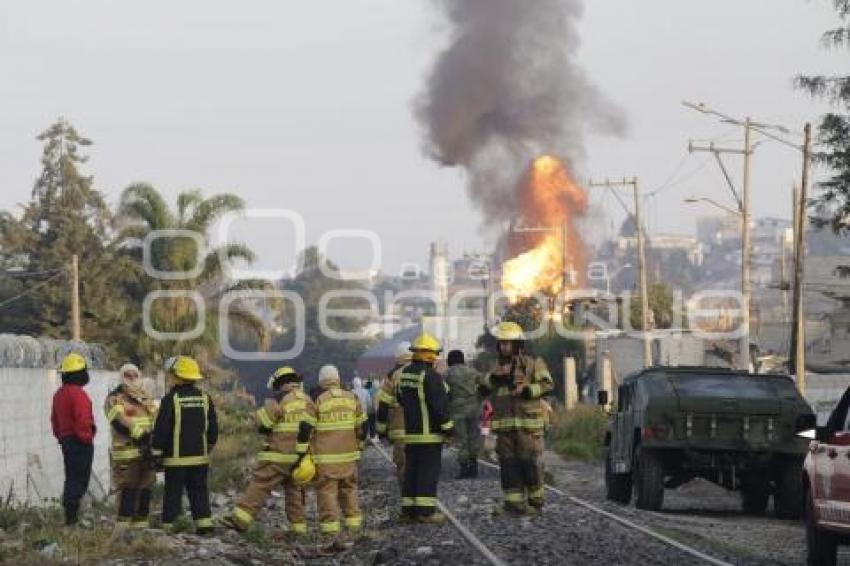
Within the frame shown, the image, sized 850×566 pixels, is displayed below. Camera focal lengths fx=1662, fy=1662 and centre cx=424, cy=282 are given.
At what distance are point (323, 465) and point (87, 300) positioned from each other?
48470 mm

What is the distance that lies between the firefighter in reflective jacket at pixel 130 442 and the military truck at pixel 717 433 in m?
7.20

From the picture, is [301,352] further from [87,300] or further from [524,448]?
[524,448]

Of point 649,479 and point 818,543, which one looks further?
point 649,479

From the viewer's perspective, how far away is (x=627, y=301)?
90812 millimetres

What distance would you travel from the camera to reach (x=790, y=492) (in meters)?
22.1

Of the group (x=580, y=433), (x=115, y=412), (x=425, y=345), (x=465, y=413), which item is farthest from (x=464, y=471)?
(x=580, y=433)

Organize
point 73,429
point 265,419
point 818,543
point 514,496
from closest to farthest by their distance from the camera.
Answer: point 818,543, point 265,419, point 73,429, point 514,496

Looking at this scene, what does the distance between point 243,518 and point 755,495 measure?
31.4 feet

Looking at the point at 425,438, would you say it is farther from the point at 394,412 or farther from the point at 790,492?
the point at 790,492

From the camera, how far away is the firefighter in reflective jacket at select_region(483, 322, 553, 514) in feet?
60.0

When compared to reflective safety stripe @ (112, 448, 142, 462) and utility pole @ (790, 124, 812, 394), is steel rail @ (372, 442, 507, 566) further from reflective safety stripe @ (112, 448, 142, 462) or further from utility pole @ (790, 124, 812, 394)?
utility pole @ (790, 124, 812, 394)

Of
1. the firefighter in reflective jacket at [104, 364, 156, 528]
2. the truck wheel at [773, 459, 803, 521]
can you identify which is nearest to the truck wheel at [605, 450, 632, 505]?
the truck wheel at [773, 459, 803, 521]

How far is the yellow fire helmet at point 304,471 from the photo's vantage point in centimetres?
1652

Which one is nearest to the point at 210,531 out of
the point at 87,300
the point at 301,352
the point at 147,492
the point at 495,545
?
the point at 147,492
